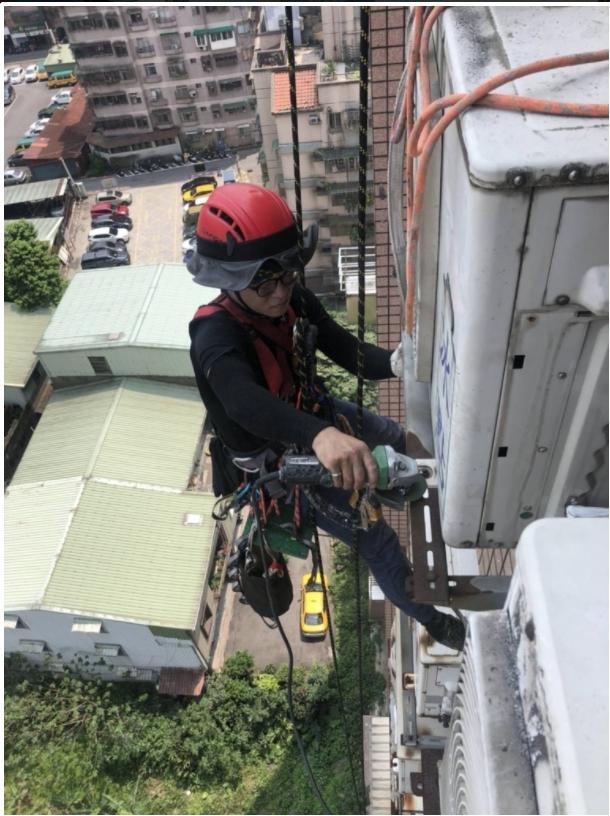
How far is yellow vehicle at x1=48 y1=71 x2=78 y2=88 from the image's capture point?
37969 mm

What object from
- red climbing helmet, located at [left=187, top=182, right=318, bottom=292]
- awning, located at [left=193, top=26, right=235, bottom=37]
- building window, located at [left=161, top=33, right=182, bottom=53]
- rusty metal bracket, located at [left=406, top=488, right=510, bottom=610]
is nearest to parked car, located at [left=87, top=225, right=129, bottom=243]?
building window, located at [left=161, top=33, right=182, bottom=53]

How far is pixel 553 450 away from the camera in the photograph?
2561 millimetres

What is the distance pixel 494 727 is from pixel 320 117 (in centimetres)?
1880

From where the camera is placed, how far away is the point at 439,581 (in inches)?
126

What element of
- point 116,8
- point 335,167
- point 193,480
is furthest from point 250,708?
point 116,8

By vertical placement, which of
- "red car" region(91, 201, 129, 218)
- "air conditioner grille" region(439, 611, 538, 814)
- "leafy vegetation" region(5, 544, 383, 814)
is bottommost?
"leafy vegetation" region(5, 544, 383, 814)

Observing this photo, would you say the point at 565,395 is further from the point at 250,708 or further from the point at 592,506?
the point at 250,708

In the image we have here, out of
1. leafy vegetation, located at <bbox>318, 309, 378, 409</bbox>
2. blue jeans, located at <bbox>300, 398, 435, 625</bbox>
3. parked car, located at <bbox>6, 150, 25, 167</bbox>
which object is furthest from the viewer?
parked car, located at <bbox>6, 150, 25, 167</bbox>

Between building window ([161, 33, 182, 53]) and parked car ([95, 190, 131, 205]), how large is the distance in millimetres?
6304

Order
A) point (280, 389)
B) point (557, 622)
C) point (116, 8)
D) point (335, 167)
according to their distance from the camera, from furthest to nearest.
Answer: point (116, 8) → point (335, 167) → point (280, 389) → point (557, 622)

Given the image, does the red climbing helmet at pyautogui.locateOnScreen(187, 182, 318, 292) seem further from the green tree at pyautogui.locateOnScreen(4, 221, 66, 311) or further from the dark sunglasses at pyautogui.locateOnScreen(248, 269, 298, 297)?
the green tree at pyautogui.locateOnScreen(4, 221, 66, 311)

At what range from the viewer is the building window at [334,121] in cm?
1806

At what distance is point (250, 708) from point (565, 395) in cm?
1261

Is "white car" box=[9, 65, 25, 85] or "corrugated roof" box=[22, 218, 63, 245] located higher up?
"white car" box=[9, 65, 25, 85]
